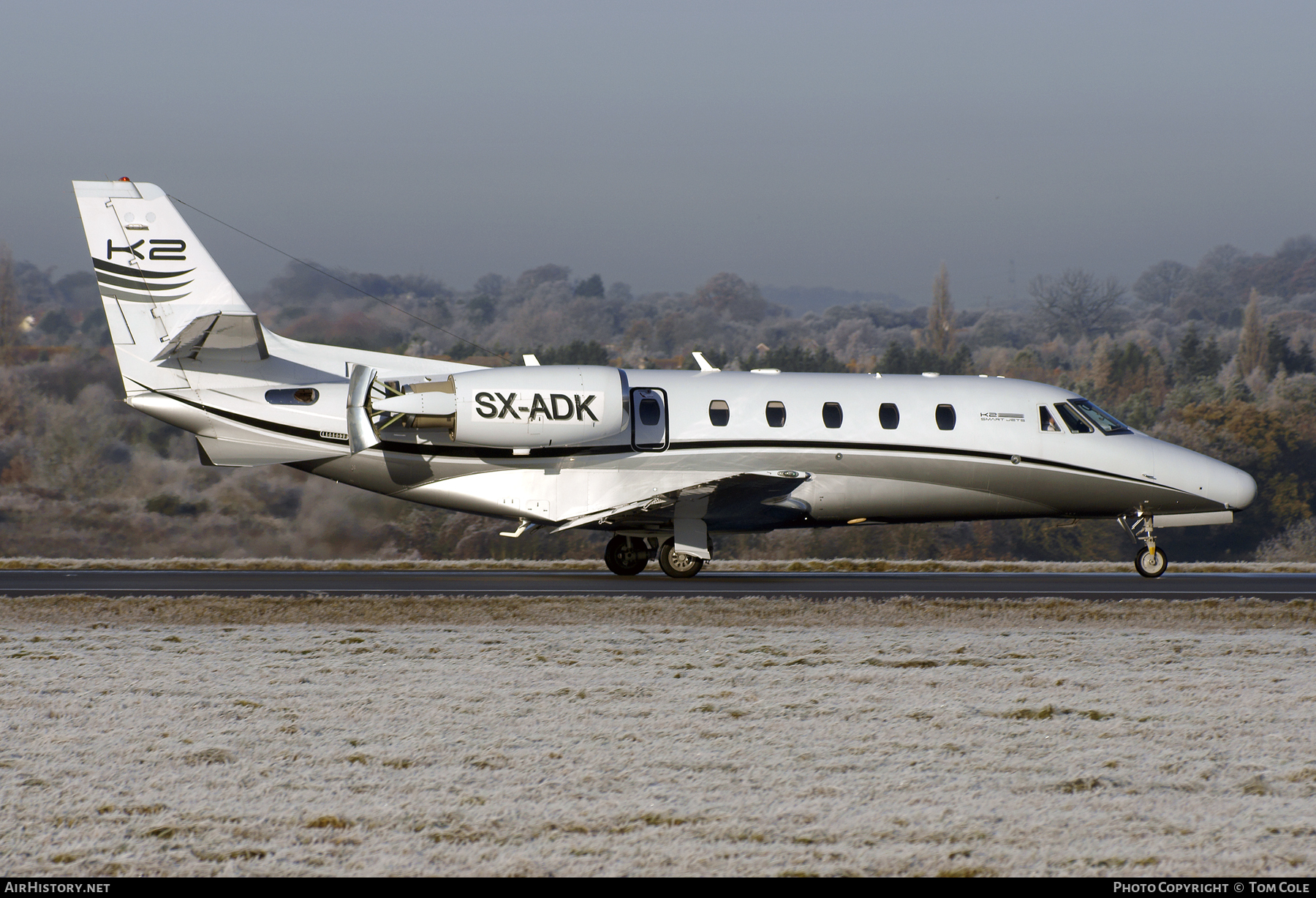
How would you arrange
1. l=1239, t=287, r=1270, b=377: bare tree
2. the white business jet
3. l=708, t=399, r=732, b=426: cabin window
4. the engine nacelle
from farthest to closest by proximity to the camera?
1. l=1239, t=287, r=1270, b=377: bare tree
2. l=708, t=399, r=732, b=426: cabin window
3. the white business jet
4. the engine nacelle

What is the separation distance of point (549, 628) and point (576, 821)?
758 cm

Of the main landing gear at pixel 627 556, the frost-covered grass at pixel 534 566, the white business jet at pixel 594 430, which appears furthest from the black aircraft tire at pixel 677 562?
the frost-covered grass at pixel 534 566

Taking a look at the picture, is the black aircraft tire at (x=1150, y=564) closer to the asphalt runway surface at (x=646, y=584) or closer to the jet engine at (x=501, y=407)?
the asphalt runway surface at (x=646, y=584)

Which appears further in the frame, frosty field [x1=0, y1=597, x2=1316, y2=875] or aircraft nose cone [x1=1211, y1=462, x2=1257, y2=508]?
aircraft nose cone [x1=1211, y1=462, x2=1257, y2=508]

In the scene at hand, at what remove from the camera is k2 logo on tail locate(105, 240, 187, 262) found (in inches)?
758

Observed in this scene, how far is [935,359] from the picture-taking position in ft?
238

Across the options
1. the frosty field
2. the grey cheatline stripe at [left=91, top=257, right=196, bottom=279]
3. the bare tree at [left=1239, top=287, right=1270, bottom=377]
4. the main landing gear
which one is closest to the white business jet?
the grey cheatline stripe at [left=91, top=257, right=196, bottom=279]

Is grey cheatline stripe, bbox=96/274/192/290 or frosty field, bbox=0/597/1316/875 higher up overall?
grey cheatline stripe, bbox=96/274/192/290

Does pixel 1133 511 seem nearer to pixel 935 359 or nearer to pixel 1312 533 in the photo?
pixel 1312 533

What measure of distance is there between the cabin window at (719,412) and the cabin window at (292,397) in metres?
6.09

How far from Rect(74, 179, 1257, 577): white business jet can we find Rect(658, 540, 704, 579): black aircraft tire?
4 cm

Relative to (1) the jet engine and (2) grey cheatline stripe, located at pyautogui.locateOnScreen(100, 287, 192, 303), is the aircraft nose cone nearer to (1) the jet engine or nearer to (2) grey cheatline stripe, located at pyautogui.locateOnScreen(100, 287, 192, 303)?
(1) the jet engine

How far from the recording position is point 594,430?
61.8 ft

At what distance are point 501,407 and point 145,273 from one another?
613 centimetres
